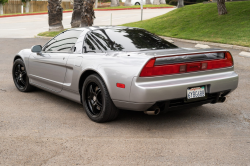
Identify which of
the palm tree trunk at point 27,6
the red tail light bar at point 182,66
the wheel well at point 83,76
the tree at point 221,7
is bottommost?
the wheel well at point 83,76

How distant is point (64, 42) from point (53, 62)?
40 cm

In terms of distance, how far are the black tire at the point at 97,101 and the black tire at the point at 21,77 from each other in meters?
2.18

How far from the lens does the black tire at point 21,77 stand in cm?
667

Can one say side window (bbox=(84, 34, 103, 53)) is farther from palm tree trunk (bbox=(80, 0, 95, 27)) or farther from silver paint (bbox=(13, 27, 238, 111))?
palm tree trunk (bbox=(80, 0, 95, 27))

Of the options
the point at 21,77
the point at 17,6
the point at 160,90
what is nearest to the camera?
the point at 160,90

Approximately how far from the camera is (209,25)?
16625mm

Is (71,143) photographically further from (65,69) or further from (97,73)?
(65,69)

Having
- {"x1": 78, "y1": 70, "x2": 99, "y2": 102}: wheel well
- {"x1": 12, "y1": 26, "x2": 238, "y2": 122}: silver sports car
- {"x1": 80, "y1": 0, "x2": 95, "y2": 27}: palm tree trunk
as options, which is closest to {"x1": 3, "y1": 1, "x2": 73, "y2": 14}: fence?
{"x1": 80, "y1": 0, "x2": 95, "y2": 27}: palm tree trunk

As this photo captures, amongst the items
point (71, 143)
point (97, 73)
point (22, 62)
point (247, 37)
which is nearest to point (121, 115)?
point (97, 73)

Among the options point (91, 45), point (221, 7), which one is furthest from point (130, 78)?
point (221, 7)

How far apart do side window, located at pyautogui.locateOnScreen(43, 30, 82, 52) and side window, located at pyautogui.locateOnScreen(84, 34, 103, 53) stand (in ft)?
0.96

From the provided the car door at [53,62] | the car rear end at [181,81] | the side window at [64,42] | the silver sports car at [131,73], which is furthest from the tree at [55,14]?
the car rear end at [181,81]

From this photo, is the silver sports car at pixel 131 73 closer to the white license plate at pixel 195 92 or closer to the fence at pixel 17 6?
the white license plate at pixel 195 92

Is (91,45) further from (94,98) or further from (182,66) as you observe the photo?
(182,66)
